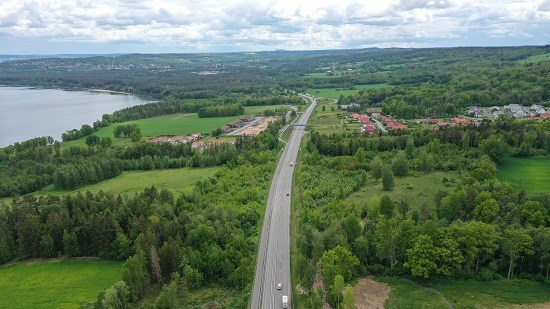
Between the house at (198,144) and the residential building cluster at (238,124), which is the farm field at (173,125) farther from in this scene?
the house at (198,144)

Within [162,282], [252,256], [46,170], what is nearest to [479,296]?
[252,256]

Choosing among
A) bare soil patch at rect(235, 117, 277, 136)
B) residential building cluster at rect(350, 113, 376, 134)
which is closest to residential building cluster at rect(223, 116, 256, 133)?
bare soil patch at rect(235, 117, 277, 136)

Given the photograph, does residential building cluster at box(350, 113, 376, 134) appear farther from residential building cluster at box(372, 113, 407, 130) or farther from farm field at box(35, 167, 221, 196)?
farm field at box(35, 167, 221, 196)

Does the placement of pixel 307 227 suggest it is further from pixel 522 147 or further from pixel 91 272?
pixel 522 147

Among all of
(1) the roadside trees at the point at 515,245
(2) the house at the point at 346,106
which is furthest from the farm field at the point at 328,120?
(1) the roadside trees at the point at 515,245

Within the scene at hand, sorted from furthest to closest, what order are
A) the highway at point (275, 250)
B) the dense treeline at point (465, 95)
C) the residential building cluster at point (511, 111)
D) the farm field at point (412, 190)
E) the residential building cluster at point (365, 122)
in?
the dense treeline at point (465, 95) < the residential building cluster at point (511, 111) < the residential building cluster at point (365, 122) < the farm field at point (412, 190) < the highway at point (275, 250)

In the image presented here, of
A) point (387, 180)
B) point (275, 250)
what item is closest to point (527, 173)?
point (387, 180)
